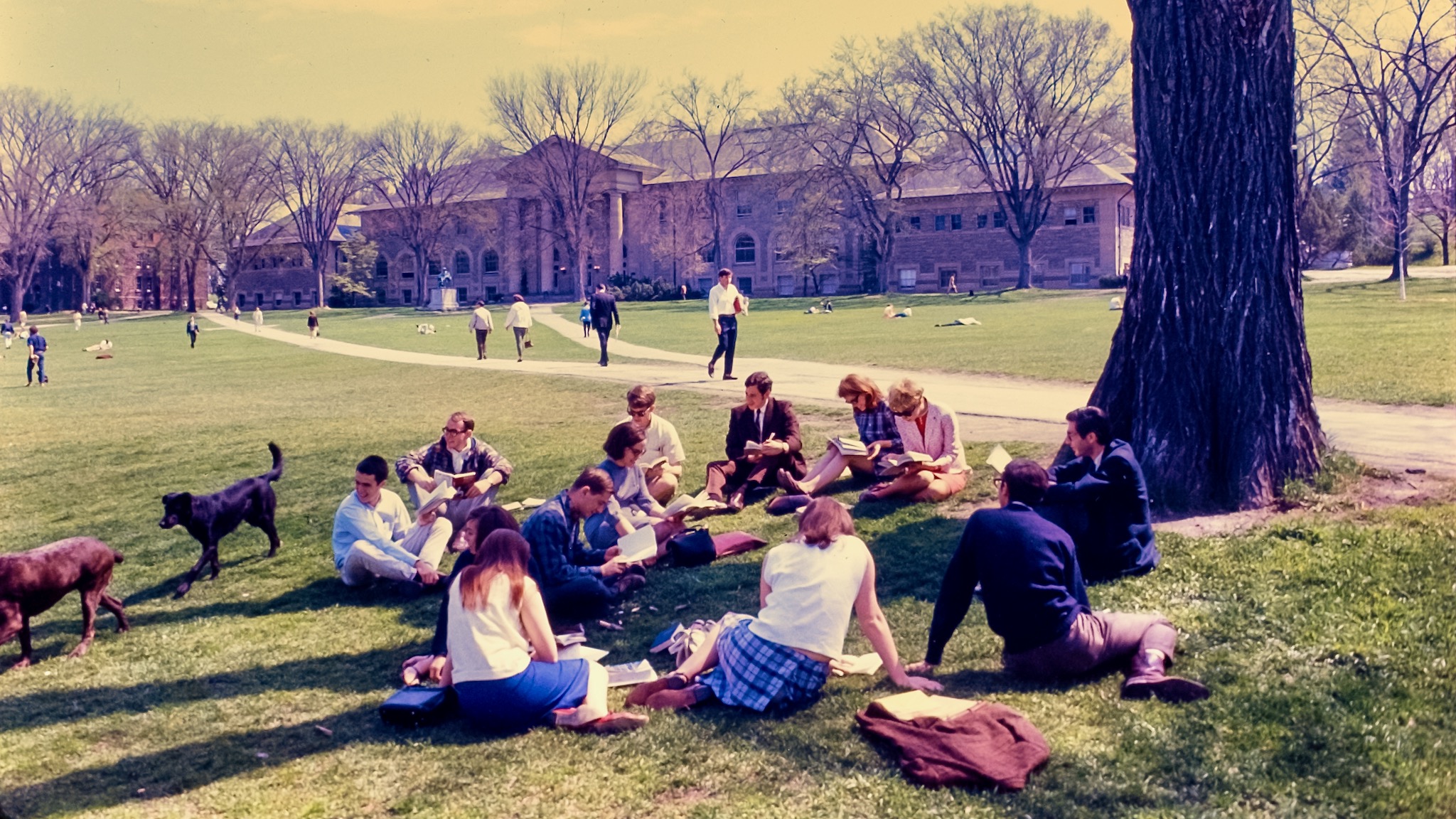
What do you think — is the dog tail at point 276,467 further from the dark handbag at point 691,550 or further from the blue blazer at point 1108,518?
the blue blazer at point 1108,518

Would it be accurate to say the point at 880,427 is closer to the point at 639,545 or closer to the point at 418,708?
the point at 639,545

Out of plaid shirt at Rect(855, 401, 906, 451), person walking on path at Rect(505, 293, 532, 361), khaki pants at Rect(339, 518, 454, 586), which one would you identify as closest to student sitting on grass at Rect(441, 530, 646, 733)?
khaki pants at Rect(339, 518, 454, 586)

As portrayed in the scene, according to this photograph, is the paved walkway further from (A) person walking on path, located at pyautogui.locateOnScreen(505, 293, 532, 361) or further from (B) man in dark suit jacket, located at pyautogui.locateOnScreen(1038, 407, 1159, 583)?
(B) man in dark suit jacket, located at pyautogui.locateOnScreen(1038, 407, 1159, 583)

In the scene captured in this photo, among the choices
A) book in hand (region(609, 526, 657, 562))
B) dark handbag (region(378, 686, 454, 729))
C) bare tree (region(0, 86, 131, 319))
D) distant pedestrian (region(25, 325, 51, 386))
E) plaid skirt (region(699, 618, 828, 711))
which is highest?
bare tree (region(0, 86, 131, 319))

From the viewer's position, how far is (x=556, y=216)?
231 feet

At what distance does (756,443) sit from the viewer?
9.68 metres

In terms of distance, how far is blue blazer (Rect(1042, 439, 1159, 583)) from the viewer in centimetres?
662

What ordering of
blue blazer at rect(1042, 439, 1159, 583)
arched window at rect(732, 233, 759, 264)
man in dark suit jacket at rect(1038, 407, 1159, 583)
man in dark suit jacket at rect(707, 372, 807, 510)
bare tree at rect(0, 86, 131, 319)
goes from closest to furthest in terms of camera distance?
blue blazer at rect(1042, 439, 1159, 583), man in dark suit jacket at rect(1038, 407, 1159, 583), man in dark suit jacket at rect(707, 372, 807, 510), bare tree at rect(0, 86, 131, 319), arched window at rect(732, 233, 759, 264)

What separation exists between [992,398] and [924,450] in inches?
228

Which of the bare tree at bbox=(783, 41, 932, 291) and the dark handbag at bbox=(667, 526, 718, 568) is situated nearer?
the dark handbag at bbox=(667, 526, 718, 568)

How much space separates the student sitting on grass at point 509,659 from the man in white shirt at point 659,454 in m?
4.07

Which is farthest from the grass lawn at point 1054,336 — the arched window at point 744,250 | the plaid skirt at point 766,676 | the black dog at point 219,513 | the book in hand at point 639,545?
the arched window at point 744,250

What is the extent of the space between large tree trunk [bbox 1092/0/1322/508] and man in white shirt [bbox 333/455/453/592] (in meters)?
5.40

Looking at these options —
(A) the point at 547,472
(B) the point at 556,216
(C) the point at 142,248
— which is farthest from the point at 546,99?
(A) the point at 547,472
